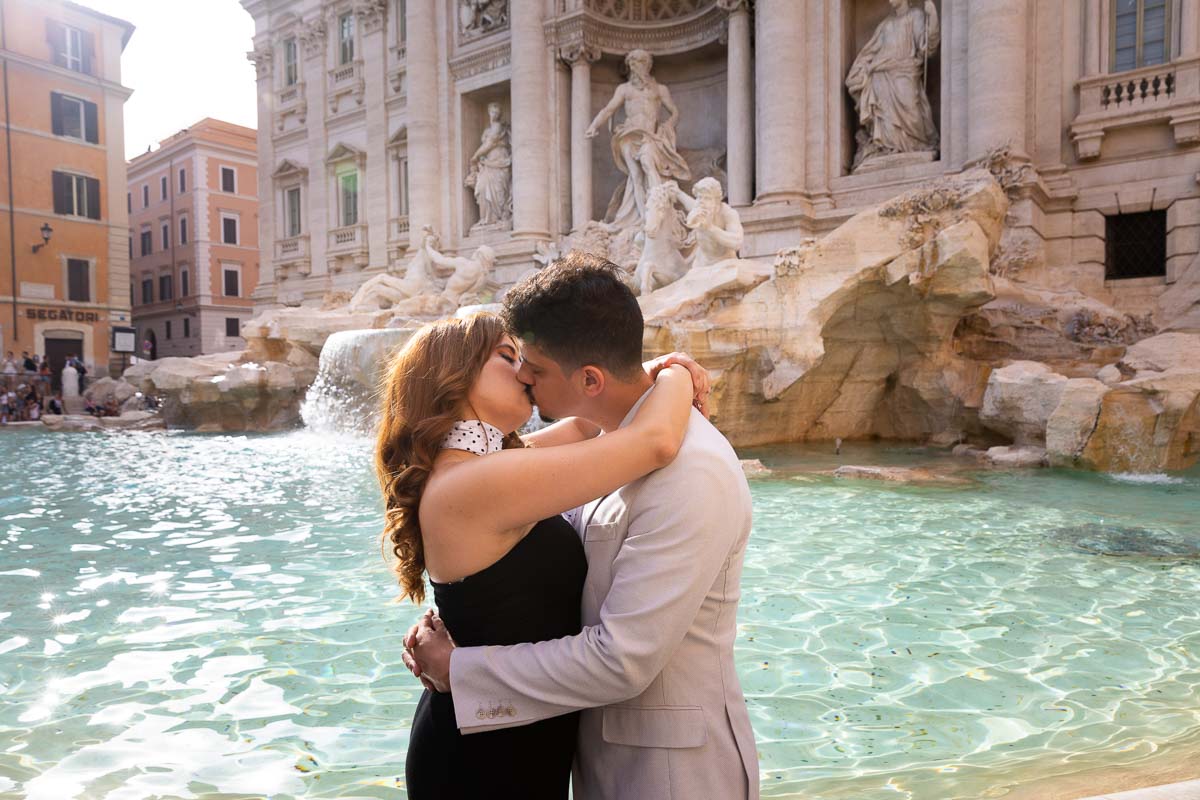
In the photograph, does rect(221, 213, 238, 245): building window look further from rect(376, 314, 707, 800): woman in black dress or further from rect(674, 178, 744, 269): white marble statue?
rect(376, 314, 707, 800): woman in black dress

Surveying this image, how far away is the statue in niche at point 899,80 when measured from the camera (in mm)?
14898

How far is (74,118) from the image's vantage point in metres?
29.3

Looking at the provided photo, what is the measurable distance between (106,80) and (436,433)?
120 ft

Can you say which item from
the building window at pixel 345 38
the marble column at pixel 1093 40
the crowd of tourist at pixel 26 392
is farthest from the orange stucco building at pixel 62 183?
the marble column at pixel 1093 40

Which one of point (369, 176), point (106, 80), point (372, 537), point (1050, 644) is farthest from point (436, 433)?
point (106, 80)

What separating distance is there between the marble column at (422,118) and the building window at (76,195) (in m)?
15.6

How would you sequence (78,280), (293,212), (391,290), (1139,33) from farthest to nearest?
1. (78,280)
2. (293,212)
3. (391,290)
4. (1139,33)

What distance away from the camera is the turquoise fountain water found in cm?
256

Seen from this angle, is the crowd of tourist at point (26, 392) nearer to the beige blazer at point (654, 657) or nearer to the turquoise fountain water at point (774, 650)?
the turquoise fountain water at point (774, 650)

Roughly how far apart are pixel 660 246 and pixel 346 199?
16695 mm

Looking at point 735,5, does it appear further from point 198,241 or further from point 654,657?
point 198,241

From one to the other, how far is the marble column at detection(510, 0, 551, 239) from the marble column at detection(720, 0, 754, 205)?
190 inches

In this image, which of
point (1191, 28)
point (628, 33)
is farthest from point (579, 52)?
point (1191, 28)

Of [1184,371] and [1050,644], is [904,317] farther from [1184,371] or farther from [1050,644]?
[1050,644]
